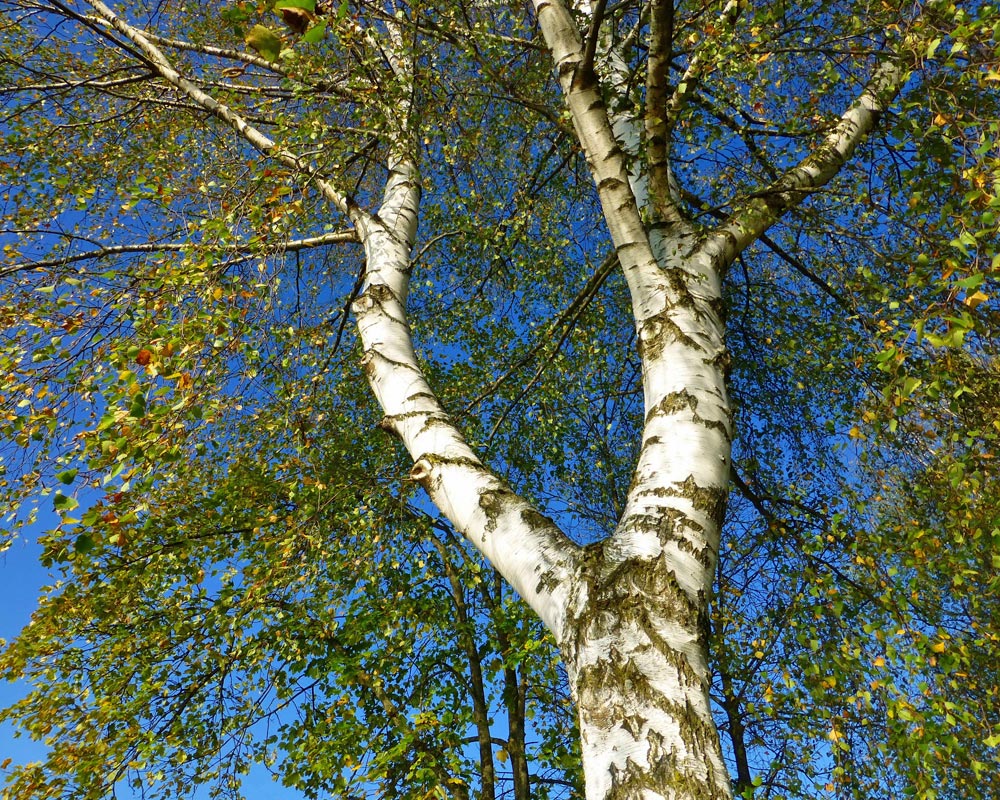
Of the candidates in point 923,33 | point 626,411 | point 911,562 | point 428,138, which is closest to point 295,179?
point 428,138

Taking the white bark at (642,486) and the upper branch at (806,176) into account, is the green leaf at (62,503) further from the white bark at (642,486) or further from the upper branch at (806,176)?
the upper branch at (806,176)

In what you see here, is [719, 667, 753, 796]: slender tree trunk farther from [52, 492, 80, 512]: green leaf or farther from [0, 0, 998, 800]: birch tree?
[52, 492, 80, 512]: green leaf

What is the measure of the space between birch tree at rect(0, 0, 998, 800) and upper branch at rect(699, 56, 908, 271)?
24 mm

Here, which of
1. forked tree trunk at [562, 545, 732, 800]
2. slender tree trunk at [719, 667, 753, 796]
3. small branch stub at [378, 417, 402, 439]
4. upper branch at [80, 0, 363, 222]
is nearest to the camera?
forked tree trunk at [562, 545, 732, 800]

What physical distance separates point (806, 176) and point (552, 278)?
3697mm

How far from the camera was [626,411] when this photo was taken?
278 inches

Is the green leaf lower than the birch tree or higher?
lower

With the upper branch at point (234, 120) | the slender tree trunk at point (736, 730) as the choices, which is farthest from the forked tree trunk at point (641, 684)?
the slender tree trunk at point (736, 730)

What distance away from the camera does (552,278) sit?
7543 mm

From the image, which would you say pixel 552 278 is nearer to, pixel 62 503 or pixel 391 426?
pixel 391 426

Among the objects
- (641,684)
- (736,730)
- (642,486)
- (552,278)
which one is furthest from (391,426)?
(736,730)

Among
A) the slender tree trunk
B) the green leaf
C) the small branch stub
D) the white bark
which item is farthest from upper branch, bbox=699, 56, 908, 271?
the slender tree trunk

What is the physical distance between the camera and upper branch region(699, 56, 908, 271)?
359 cm

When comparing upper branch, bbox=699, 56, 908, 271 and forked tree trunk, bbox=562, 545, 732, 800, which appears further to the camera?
upper branch, bbox=699, 56, 908, 271
